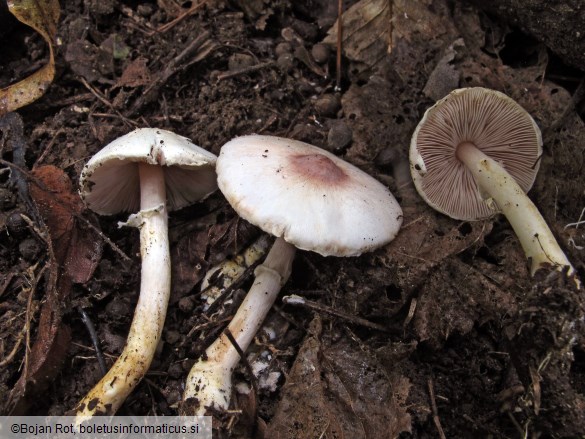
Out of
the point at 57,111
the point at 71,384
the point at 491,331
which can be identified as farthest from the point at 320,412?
the point at 57,111

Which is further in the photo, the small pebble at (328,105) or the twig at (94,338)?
the small pebble at (328,105)

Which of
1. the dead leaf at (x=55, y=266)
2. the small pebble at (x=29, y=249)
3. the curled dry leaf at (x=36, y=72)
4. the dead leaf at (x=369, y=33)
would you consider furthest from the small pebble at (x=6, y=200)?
the dead leaf at (x=369, y=33)

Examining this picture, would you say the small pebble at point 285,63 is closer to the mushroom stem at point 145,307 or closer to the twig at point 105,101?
the twig at point 105,101

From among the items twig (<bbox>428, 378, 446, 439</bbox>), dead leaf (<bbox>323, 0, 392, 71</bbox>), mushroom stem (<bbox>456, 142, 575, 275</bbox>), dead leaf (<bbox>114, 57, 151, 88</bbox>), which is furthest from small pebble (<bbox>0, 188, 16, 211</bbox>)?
mushroom stem (<bbox>456, 142, 575, 275</bbox>)

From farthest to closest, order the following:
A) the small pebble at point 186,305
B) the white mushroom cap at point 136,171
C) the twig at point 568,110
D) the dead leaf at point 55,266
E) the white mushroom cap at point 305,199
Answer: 1. the twig at point 568,110
2. the small pebble at point 186,305
3. the white mushroom cap at point 136,171
4. the dead leaf at point 55,266
5. the white mushroom cap at point 305,199

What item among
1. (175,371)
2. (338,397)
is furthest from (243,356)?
(338,397)

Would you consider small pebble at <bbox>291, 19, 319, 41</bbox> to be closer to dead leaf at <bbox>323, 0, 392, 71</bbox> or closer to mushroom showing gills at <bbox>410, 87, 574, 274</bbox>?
dead leaf at <bbox>323, 0, 392, 71</bbox>

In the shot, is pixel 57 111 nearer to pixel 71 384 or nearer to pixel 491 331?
pixel 71 384
